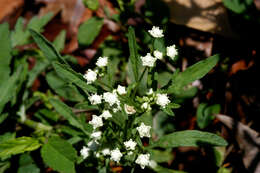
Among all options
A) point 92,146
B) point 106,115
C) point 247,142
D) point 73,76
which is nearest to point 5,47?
point 73,76

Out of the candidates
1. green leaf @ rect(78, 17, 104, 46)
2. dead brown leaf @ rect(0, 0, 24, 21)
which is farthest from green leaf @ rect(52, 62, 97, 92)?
dead brown leaf @ rect(0, 0, 24, 21)

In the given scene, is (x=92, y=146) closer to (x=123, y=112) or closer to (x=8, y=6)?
(x=123, y=112)

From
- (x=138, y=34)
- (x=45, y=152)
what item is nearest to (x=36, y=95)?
(x=45, y=152)

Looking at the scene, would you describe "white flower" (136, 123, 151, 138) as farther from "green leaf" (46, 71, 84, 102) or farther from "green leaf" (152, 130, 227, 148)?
"green leaf" (46, 71, 84, 102)

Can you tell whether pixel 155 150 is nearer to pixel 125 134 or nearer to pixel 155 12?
pixel 125 134

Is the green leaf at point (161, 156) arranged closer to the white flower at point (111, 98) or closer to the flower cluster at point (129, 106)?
the flower cluster at point (129, 106)

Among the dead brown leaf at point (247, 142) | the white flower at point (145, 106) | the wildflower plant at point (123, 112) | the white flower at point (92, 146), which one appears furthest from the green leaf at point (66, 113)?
the dead brown leaf at point (247, 142)
